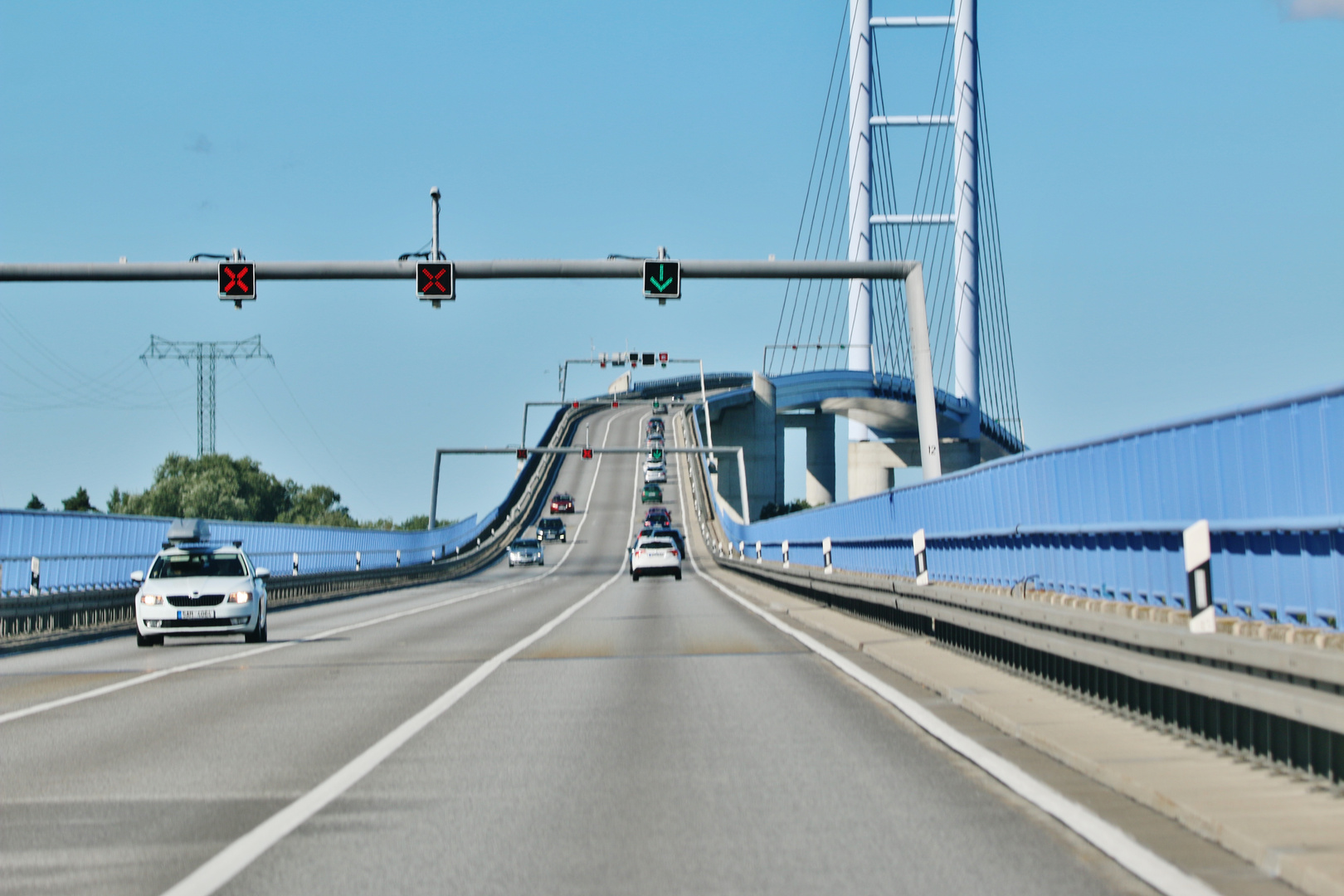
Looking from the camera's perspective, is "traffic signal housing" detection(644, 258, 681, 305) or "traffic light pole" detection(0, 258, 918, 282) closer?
"traffic light pole" detection(0, 258, 918, 282)

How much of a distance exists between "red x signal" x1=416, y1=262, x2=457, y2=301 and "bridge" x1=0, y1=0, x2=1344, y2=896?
18cm

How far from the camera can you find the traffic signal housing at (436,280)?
2928 centimetres

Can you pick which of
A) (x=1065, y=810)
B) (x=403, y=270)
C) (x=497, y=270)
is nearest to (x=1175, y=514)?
(x=1065, y=810)

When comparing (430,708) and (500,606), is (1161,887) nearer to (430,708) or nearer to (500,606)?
(430,708)

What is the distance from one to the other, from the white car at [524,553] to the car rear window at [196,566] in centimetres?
5877

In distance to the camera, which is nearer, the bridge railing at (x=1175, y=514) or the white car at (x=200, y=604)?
the bridge railing at (x=1175, y=514)

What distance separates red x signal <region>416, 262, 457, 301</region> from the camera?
29.3 meters

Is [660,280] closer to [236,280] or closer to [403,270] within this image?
[403,270]

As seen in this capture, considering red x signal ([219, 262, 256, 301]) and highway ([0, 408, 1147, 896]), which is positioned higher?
red x signal ([219, 262, 256, 301])

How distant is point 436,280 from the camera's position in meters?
29.3

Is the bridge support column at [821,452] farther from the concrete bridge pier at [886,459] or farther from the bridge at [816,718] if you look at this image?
the bridge at [816,718]

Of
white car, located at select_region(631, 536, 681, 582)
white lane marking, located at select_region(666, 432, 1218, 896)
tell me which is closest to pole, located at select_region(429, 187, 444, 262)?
white lane marking, located at select_region(666, 432, 1218, 896)

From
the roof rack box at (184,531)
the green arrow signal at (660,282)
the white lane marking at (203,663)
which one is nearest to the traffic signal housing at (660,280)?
the green arrow signal at (660,282)

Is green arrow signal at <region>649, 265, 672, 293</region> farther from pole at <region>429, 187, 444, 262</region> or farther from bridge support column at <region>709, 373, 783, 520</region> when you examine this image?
bridge support column at <region>709, 373, 783, 520</region>
